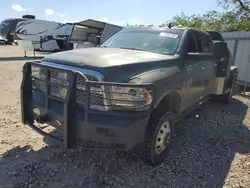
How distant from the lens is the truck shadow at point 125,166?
3031 millimetres

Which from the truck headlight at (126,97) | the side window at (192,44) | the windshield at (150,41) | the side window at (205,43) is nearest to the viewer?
the truck headlight at (126,97)

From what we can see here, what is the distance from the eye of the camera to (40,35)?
21406 millimetres

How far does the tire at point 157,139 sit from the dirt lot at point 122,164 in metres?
0.16

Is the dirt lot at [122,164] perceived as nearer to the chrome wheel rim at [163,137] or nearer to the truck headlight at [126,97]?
the chrome wheel rim at [163,137]

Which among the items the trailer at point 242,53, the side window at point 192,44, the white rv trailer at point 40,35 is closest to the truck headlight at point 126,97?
the side window at point 192,44

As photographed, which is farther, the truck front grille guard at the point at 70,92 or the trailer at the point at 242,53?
the trailer at the point at 242,53

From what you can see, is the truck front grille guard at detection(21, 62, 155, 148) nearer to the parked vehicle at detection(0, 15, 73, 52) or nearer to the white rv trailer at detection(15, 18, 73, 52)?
the white rv trailer at detection(15, 18, 73, 52)

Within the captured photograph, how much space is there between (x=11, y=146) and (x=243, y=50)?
9.23m

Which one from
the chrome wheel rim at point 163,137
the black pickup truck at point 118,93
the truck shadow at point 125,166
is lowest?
the truck shadow at point 125,166

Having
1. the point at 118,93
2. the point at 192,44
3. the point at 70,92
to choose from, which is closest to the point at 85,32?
the point at 192,44

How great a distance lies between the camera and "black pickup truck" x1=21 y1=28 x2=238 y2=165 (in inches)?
106

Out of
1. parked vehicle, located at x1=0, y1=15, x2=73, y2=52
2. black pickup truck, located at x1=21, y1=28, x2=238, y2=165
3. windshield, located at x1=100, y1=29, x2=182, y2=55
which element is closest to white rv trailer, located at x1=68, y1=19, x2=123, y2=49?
parked vehicle, located at x1=0, y1=15, x2=73, y2=52

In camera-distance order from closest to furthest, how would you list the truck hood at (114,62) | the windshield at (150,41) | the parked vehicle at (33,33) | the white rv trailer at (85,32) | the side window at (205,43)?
1. the truck hood at (114,62)
2. the windshield at (150,41)
3. the side window at (205,43)
4. the white rv trailer at (85,32)
5. the parked vehicle at (33,33)

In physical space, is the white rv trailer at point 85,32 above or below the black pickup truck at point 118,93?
above
